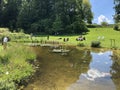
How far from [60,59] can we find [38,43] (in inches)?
627

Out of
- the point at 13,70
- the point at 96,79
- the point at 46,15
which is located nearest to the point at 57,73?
the point at 96,79

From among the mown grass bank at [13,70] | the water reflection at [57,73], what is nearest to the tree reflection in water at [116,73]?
the water reflection at [57,73]

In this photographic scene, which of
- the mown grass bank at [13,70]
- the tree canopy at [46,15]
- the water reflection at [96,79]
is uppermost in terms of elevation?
the tree canopy at [46,15]

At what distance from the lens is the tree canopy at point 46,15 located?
2510 inches

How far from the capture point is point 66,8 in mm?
67000

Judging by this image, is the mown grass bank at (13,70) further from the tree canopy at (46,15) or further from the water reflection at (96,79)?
the tree canopy at (46,15)

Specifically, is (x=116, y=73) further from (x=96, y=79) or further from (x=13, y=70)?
(x=13, y=70)

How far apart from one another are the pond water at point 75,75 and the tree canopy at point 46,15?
35.5m

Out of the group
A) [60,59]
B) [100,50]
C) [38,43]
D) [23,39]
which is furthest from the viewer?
[23,39]

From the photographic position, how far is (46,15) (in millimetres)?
69938

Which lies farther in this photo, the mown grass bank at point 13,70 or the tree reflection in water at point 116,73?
the tree reflection in water at point 116,73

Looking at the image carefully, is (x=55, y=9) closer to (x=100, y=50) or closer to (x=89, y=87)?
(x=100, y=50)

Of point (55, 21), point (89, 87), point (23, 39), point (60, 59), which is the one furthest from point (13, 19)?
point (89, 87)

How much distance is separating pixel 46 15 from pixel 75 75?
50279mm
